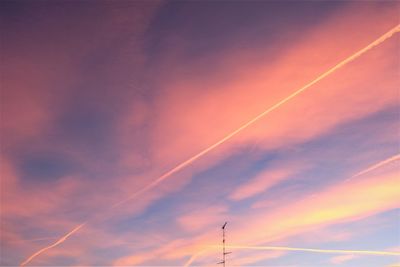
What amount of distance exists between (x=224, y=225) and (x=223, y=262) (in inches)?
501

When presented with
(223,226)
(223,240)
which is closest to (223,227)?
(223,226)

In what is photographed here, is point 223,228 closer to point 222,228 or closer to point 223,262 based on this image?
point 222,228

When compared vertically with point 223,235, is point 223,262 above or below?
below

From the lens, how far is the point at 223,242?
294 feet

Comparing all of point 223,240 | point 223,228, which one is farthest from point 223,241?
point 223,228

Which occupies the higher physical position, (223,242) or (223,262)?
(223,242)

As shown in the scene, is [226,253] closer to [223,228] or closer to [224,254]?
[224,254]

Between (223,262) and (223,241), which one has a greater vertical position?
(223,241)

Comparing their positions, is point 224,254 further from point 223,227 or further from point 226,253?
point 223,227

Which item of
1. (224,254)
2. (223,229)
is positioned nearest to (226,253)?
(224,254)

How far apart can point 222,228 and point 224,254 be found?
9.14 metres

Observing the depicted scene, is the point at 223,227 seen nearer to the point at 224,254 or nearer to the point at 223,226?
the point at 223,226

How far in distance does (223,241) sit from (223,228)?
19.7 feet

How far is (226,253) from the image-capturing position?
85.8 metres
